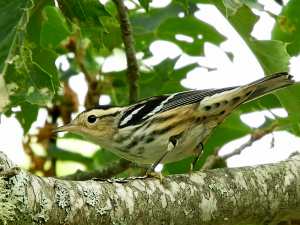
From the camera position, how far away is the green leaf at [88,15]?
15.0 feet

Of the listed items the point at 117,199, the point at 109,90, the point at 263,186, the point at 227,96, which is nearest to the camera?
the point at 117,199

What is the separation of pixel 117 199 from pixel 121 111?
2456mm

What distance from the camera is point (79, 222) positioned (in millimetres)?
3414

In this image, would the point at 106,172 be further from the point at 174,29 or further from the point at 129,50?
the point at 174,29

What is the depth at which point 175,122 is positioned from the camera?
5.25 m

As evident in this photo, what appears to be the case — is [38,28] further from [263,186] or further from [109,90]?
[263,186]

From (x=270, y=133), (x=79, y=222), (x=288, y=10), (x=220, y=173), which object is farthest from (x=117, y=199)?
(x=288, y=10)

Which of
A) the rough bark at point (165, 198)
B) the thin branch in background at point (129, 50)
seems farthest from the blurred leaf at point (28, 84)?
the rough bark at point (165, 198)

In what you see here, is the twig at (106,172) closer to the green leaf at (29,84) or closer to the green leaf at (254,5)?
the green leaf at (29,84)

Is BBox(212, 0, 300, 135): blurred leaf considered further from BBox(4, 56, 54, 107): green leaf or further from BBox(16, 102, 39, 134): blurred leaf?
BBox(16, 102, 39, 134): blurred leaf

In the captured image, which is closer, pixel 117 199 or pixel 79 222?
pixel 79 222

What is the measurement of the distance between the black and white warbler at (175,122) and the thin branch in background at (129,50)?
0.16 metres

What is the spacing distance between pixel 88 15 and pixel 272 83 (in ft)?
5.69

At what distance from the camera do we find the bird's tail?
15.5 ft
